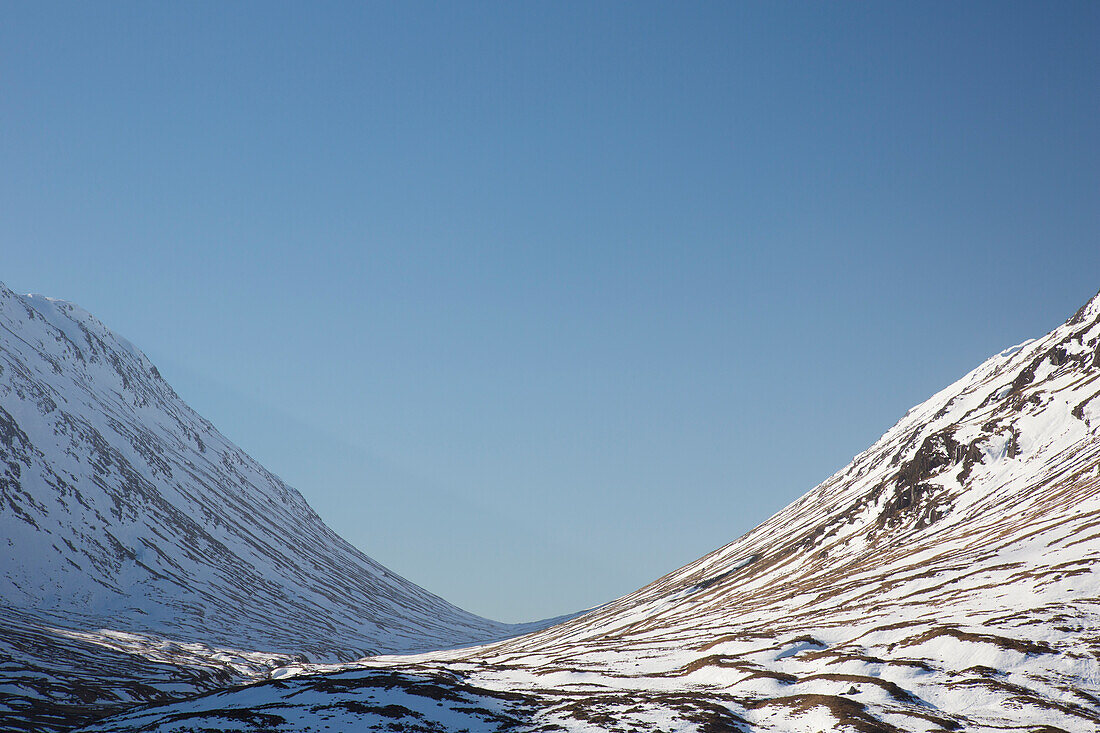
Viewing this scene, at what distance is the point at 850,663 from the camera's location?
192 feet

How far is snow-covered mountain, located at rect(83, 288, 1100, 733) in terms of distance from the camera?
163 ft

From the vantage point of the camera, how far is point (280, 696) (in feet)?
190

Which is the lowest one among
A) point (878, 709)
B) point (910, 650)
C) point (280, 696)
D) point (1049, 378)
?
point (280, 696)

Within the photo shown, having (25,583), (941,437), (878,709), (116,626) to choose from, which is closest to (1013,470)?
(941,437)

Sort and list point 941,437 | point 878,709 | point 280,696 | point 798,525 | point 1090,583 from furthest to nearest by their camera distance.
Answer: point 798,525 < point 941,437 < point 1090,583 < point 280,696 < point 878,709

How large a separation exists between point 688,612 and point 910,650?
72803mm

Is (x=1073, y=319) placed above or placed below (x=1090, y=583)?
above

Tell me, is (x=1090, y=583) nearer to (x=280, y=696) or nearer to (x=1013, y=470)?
(x=280, y=696)

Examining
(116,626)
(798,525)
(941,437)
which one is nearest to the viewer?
(116,626)

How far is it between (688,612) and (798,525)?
208ft

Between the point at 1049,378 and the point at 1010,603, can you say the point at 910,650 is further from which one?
the point at 1049,378

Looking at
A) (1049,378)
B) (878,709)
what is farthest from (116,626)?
(1049,378)

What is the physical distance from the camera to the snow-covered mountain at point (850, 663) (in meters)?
49.6

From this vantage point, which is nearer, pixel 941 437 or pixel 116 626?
pixel 116 626
